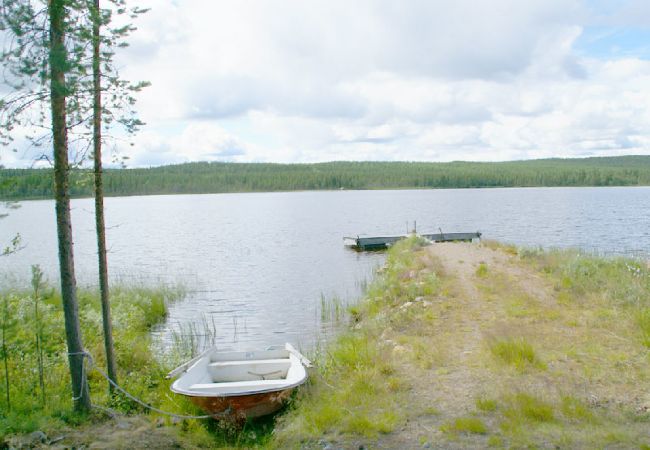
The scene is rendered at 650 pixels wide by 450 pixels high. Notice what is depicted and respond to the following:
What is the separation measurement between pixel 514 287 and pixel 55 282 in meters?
16.5

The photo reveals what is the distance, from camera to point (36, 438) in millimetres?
6625

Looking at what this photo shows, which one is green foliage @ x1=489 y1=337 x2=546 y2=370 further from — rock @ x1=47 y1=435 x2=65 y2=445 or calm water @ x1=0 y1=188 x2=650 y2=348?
rock @ x1=47 y1=435 x2=65 y2=445

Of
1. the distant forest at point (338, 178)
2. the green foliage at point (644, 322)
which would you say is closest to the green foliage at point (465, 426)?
the green foliage at point (644, 322)

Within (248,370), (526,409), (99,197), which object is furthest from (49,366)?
(526,409)

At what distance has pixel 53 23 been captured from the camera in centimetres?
655

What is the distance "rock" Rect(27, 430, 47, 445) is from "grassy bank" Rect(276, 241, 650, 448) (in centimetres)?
276

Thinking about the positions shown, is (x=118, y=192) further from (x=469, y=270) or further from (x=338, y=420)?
(x=338, y=420)

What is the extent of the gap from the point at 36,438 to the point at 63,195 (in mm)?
2873

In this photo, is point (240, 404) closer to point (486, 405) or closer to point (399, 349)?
point (399, 349)

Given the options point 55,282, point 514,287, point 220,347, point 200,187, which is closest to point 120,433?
point 220,347

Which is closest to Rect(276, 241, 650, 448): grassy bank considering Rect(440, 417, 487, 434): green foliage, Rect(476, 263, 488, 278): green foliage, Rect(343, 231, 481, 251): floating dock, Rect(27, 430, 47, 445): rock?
Rect(440, 417, 487, 434): green foliage

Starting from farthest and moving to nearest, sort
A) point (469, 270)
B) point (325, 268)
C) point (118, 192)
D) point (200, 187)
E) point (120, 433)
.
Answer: point (200, 187) < point (118, 192) < point (325, 268) < point (469, 270) < point (120, 433)

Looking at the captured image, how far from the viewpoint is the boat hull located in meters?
8.26

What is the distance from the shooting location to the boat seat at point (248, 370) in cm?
1018
